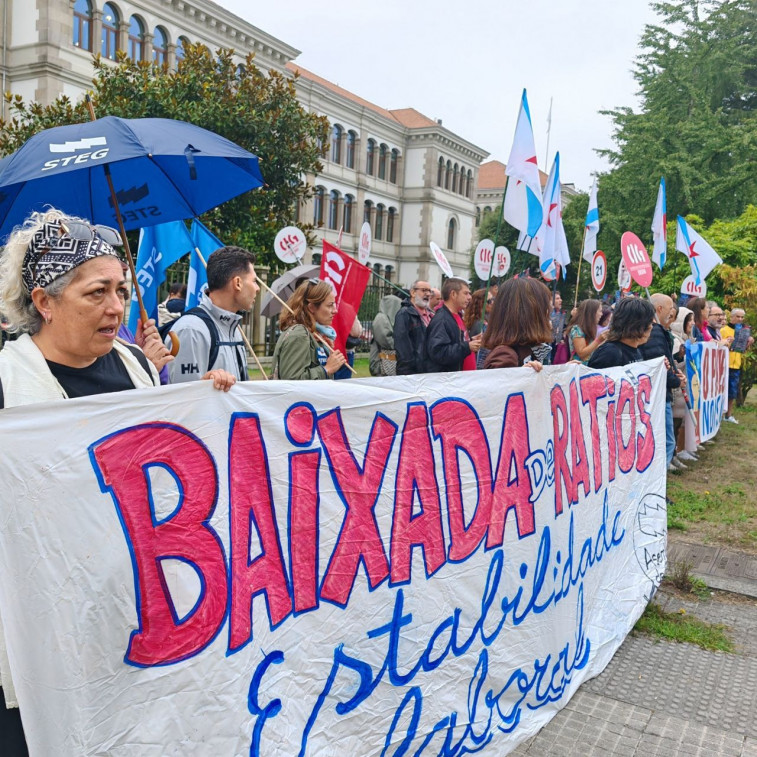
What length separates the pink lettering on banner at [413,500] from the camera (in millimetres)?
2418

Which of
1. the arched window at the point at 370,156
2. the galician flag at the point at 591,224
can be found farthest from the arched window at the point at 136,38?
the galician flag at the point at 591,224

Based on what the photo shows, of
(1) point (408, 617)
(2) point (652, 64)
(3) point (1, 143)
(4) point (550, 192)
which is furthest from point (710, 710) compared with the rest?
(2) point (652, 64)

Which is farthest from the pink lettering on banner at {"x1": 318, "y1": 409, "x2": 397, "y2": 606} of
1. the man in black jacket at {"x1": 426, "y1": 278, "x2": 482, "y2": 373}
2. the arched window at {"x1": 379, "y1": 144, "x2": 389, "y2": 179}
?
the arched window at {"x1": 379, "y1": 144, "x2": 389, "y2": 179}

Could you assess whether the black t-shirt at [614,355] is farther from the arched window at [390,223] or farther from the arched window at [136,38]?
the arched window at [390,223]

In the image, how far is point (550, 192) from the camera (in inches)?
346

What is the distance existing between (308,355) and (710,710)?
8.43ft

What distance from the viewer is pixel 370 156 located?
1876 inches

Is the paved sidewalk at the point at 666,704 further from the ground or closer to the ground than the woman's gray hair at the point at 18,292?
closer to the ground

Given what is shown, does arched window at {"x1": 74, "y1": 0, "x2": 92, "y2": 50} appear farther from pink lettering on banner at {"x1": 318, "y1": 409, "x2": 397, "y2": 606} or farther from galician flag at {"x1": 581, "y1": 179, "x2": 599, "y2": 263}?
pink lettering on banner at {"x1": 318, "y1": 409, "x2": 397, "y2": 606}

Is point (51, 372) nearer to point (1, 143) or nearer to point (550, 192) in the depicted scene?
point (550, 192)

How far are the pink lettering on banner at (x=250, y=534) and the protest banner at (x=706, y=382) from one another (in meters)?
6.92

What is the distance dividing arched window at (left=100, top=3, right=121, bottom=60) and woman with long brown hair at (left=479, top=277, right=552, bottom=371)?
96.0ft

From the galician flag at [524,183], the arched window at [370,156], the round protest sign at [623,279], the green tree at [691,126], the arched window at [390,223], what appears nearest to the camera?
the galician flag at [524,183]

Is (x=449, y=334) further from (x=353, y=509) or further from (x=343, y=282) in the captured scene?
(x=353, y=509)
